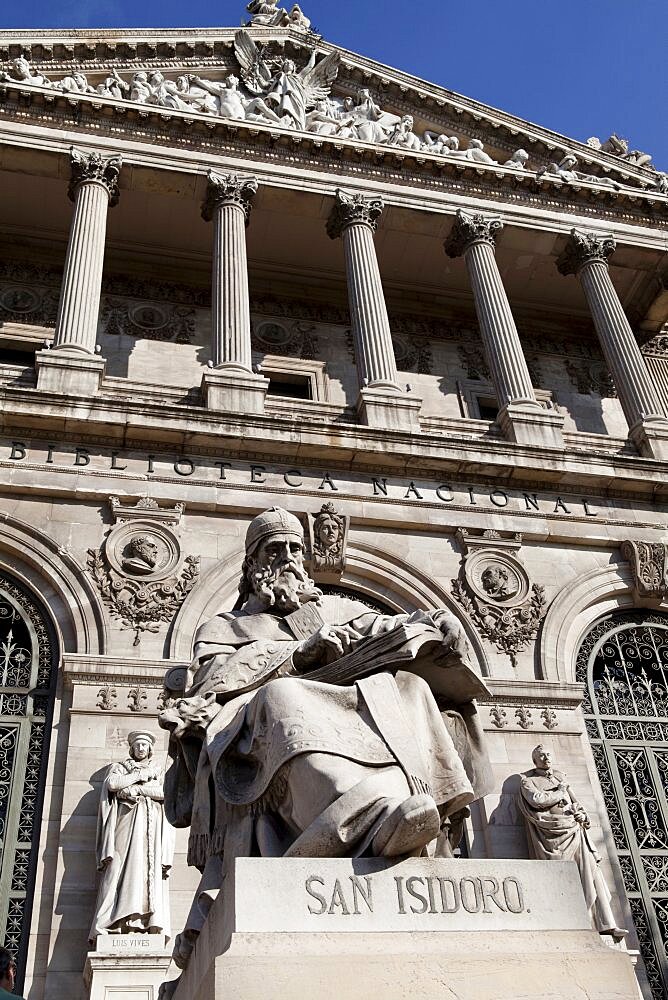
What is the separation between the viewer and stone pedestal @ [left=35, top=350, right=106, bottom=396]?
13914 millimetres

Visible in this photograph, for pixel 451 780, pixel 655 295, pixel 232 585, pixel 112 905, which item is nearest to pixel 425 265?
pixel 655 295

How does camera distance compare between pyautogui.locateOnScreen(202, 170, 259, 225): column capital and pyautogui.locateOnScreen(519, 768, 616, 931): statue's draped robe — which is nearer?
pyautogui.locateOnScreen(519, 768, 616, 931): statue's draped robe

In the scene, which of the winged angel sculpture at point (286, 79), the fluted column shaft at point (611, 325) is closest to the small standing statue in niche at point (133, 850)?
the fluted column shaft at point (611, 325)

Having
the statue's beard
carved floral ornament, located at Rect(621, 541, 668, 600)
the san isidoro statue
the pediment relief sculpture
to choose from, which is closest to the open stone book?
the san isidoro statue

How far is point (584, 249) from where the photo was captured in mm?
19500

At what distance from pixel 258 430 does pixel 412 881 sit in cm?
1025

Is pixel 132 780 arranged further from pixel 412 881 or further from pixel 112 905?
pixel 412 881

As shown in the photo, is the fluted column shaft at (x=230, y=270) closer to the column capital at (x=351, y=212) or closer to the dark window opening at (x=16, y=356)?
the column capital at (x=351, y=212)

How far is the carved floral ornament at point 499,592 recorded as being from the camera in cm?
1325

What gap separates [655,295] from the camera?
69.8ft

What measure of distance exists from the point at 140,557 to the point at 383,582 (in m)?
3.20

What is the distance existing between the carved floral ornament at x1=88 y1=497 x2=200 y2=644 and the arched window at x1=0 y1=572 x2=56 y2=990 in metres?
0.89

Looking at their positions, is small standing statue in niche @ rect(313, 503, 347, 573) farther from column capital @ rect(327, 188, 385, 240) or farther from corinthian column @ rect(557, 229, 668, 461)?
column capital @ rect(327, 188, 385, 240)

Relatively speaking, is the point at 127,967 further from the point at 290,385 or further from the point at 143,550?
the point at 290,385
